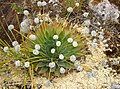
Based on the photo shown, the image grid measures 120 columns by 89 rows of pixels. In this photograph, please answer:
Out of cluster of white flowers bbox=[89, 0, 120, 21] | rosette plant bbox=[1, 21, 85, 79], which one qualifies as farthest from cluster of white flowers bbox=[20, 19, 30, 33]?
cluster of white flowers bbox=[89, 0, 120, 21]

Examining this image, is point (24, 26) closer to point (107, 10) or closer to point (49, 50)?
point (49, 50)

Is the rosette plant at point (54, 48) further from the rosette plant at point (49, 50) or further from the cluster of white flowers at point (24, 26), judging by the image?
the cluster of white flowers at point (24, 26)

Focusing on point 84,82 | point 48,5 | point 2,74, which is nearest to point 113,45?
point 84,82

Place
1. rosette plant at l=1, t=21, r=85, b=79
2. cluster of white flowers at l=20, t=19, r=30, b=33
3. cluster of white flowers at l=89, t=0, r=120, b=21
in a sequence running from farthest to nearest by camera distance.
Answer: cluster of white flowers at l=89, t=0, r=120, b=21 < cluster of white flowers at l=20, t=19, r=30, b=33 < rosette plant at l=1, t=21, r=85, b=79

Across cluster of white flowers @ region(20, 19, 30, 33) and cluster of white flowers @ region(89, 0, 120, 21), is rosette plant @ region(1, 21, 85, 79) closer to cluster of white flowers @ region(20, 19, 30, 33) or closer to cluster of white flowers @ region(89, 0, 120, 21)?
cluster of white flowers @ region(20, 19, 30, 33)

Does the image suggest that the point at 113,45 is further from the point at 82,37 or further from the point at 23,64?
the point at 23,64

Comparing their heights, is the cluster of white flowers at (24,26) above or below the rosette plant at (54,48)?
above

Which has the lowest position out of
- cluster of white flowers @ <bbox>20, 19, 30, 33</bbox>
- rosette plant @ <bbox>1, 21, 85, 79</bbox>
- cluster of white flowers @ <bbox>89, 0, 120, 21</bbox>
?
rosette plant @ <bbox>1, 21, 85, 79</bbox>

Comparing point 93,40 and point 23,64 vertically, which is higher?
point 93,40

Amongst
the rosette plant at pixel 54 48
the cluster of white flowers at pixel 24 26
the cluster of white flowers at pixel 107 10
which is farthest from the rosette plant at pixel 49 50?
the cluster of white flowers at pixel 107 10
